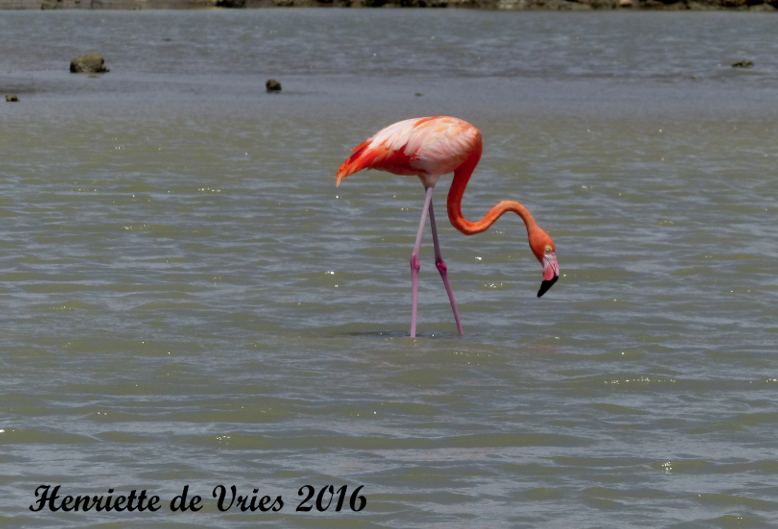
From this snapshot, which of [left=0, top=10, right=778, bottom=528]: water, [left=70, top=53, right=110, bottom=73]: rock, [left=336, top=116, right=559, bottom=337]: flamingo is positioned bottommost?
[left=70, top=53, right=110, bottom=73]: rock

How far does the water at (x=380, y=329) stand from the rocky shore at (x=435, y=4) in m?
47.4

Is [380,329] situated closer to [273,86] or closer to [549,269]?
[549,269]

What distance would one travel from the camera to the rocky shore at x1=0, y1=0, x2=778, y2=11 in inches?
2547

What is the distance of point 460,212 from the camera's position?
24.7 feet

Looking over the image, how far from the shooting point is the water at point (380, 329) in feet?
16.4

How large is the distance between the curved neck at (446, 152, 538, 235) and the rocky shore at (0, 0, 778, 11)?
5832cm

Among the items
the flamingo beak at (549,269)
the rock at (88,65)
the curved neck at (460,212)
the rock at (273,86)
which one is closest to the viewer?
the flamingo beak at (549,269)

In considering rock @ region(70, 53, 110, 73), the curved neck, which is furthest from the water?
rock @ region(70, 53, 110, 73)

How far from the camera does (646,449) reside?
5406 mm

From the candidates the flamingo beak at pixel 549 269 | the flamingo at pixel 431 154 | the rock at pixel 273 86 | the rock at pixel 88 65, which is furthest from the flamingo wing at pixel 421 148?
the rock at pixel 88 65

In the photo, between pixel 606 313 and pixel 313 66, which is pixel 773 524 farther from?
pixel 313 66

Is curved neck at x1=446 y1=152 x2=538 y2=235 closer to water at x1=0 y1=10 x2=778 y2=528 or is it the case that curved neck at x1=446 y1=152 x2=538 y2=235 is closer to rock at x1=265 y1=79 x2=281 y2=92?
water at x1=0 y1=10 x2=778 y2=528

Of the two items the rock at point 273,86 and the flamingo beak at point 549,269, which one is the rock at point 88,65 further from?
the flamingo beak at point 549,269

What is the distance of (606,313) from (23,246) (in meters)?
4.35
